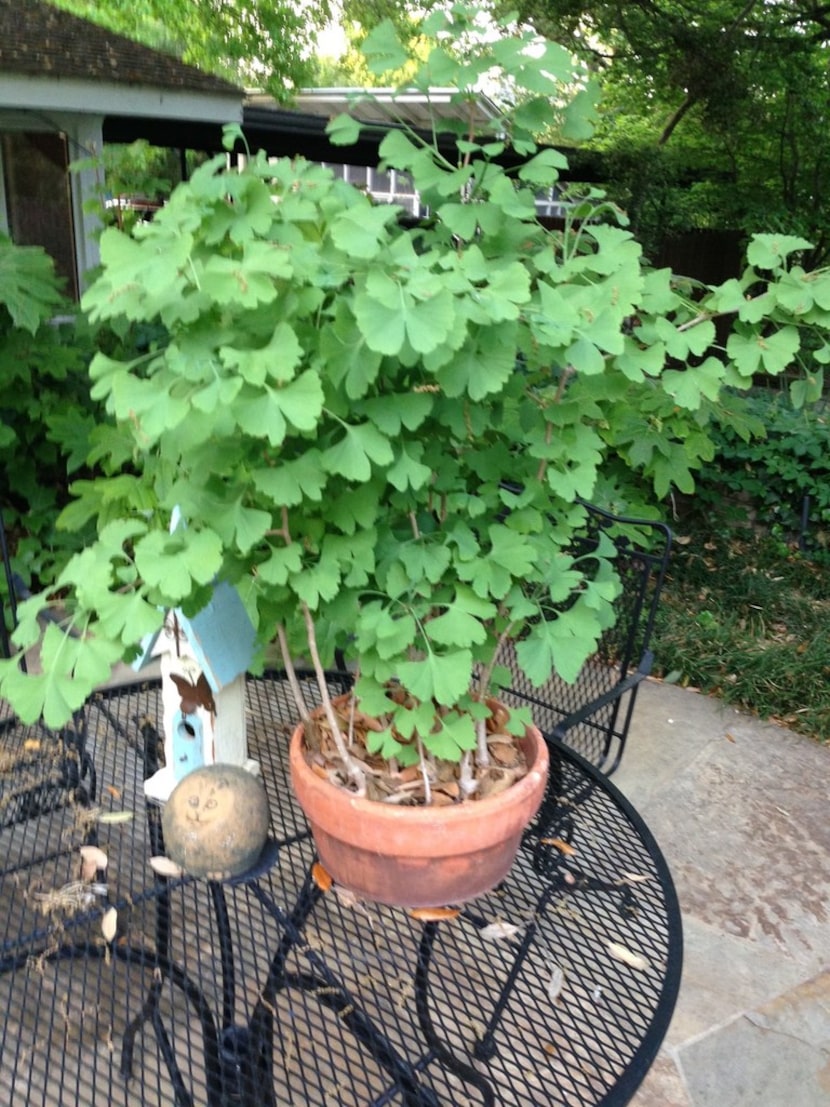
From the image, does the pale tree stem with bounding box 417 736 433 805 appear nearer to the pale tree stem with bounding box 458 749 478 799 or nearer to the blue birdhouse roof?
the pale tree stem with bounding box 458 749 478 799

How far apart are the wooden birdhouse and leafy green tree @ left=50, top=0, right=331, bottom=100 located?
11.6 metres

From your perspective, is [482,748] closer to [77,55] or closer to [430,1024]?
[430,1024]

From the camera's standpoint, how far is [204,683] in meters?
1.30

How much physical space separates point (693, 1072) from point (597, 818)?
652mm

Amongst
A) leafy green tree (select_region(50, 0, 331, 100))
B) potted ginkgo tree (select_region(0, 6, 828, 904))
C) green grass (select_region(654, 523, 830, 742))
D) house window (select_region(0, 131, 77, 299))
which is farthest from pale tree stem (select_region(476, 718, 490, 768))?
leafy green tree (select_region(50, 0, 331, 100))

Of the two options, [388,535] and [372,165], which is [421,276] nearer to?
[388,535]

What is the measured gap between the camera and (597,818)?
1.48 m

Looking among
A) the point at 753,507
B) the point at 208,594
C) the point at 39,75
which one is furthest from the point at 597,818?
the point at 39,75

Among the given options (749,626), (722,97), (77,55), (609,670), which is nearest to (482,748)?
(609,670)

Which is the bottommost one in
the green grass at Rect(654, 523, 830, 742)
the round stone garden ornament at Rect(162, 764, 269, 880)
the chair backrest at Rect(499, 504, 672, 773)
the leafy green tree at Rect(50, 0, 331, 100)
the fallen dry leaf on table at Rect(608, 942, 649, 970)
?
the green grass at Rect(654, 523, 830, 742)

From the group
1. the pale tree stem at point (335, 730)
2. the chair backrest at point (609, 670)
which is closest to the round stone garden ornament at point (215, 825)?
the pale tree stem at point (335, 730)

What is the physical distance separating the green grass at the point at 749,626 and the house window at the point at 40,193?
3.48 m

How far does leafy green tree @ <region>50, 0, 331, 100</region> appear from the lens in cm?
1071

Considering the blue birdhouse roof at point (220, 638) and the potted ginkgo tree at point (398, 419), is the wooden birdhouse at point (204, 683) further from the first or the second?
the potted ginkgo tree at point (398, 419)
